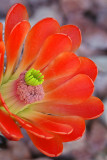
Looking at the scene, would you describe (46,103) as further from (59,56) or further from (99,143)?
(99,143)

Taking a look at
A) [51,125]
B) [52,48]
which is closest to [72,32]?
[52,48]

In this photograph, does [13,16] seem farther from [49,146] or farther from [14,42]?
[49,146]

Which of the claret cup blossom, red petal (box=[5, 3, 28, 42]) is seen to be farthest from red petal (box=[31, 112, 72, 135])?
red petal (box=[5, 3, 28, 42])

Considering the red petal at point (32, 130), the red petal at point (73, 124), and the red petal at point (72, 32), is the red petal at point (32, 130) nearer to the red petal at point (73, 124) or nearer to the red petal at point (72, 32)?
the red petal at point (73, 124)

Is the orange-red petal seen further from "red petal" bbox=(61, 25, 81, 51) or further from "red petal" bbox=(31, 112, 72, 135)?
"red petal" bbox=(61, 25, 81, 51)

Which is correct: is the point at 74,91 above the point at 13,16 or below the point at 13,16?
below
